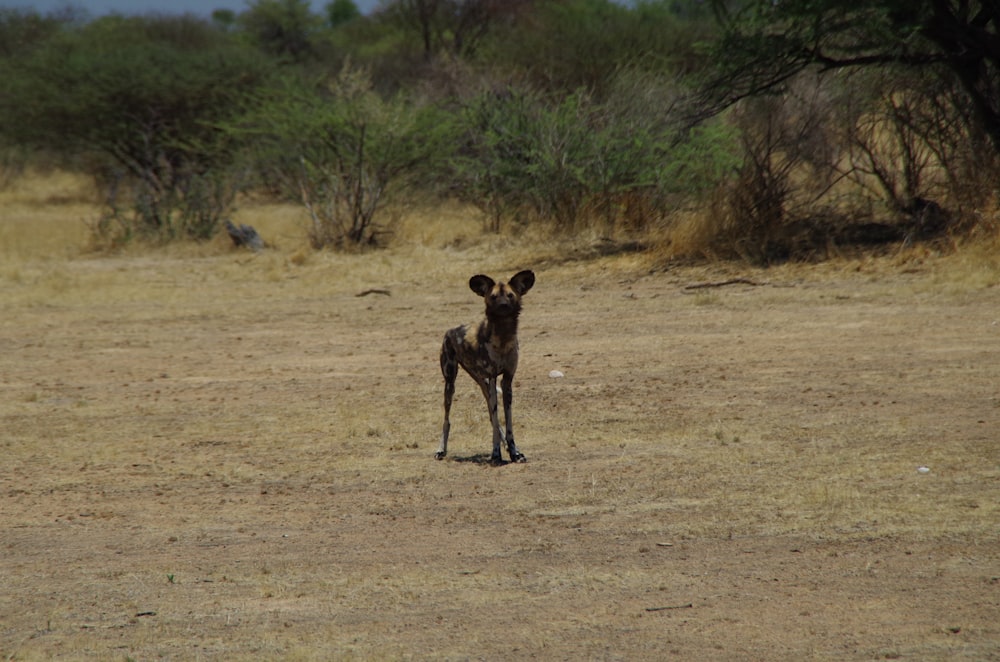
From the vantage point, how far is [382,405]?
31.7ft

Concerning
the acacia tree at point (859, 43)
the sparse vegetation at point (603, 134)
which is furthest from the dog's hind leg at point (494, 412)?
the acacia tree at point (859, 43)

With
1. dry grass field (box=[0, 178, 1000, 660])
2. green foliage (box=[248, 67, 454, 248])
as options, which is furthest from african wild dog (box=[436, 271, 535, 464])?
green foliage (box=[248, 67, 454, 248])

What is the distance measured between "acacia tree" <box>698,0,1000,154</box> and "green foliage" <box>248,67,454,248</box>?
576cm

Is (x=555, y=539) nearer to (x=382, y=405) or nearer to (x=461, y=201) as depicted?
(x=382, y=405)

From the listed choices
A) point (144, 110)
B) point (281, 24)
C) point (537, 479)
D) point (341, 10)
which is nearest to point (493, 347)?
point (537, 479)

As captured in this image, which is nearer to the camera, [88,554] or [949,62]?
[88,554]

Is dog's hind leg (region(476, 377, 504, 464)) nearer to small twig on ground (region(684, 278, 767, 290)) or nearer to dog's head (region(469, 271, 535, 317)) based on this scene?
dog's head (region(469, 271, 535, 317))

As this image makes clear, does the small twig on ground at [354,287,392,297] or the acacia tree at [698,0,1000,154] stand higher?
the acacia tree at [698,0,1000,154]

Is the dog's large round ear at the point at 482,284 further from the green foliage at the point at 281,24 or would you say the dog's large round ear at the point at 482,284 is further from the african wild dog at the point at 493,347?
the green foliage at the point at 281,24

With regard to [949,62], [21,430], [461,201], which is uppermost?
[949,62]

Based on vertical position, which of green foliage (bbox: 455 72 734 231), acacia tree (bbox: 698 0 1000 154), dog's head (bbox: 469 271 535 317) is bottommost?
dog's head (bbox: 469 271 535 317)

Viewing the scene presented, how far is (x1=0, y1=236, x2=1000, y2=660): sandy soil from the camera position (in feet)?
16.1

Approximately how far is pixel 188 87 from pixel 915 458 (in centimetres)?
2060

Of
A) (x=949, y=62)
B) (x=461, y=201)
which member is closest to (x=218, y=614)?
(x=949, y=62)
